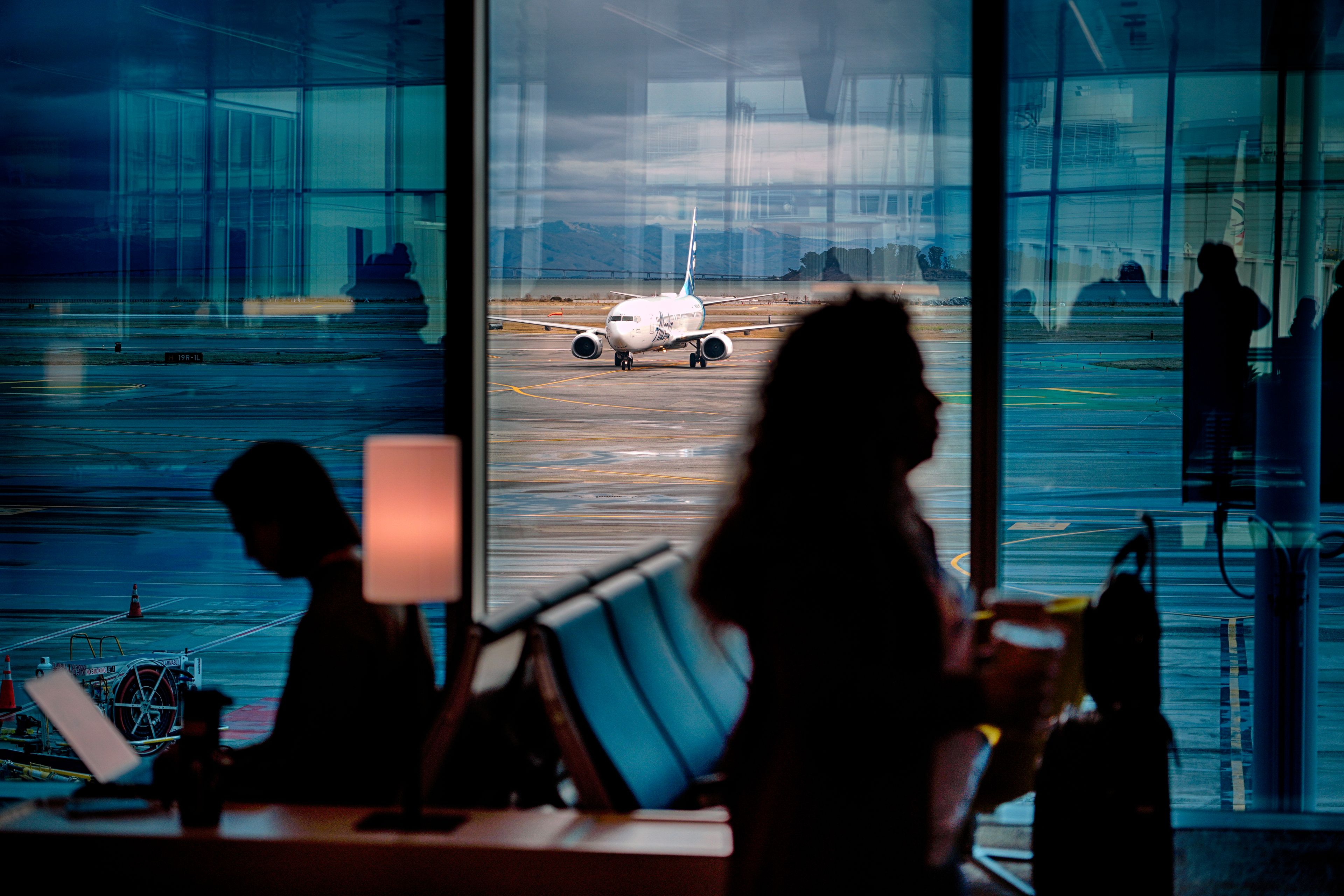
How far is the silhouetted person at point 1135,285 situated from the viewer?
3311 millimetres

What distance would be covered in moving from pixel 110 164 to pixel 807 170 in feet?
19.9

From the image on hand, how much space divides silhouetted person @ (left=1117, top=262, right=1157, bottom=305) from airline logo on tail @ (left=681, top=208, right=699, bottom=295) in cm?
259

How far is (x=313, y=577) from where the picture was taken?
6.47 ft

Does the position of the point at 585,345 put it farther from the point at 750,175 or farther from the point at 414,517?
the point at 414,517

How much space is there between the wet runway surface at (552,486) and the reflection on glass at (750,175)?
122 mm

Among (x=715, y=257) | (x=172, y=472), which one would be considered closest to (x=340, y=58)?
(x=715, y=257)

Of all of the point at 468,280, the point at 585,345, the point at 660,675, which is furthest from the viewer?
the point at 585,345

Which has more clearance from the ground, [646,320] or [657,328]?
[646,320]

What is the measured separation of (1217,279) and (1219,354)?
23 cm

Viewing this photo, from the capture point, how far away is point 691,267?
9484 millimetres

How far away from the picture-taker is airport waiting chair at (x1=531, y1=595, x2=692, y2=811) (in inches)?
76.2

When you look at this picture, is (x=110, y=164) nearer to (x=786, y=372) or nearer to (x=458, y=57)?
(x=458, y=57)

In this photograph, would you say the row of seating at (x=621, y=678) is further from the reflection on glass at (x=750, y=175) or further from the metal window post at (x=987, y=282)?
the metal window post at (x=987, y=282)

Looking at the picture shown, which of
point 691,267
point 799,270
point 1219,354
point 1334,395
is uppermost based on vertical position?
point 691,267
